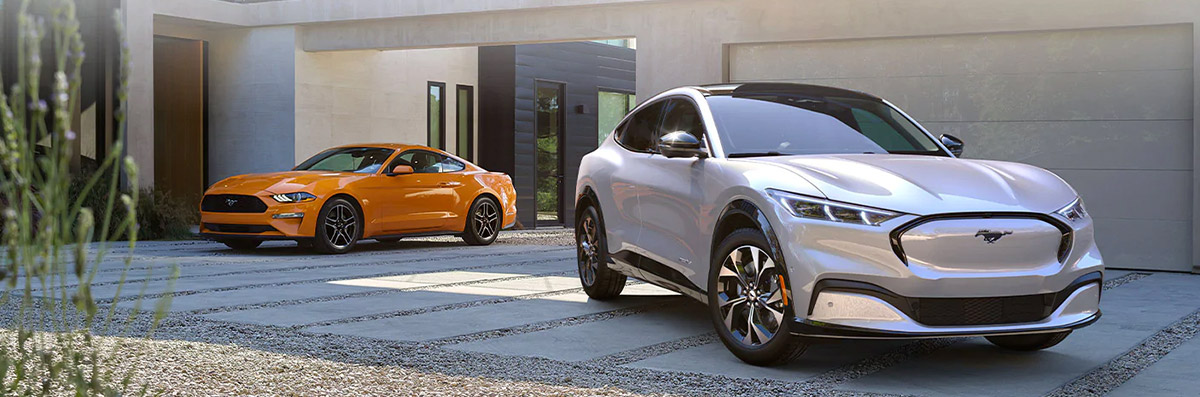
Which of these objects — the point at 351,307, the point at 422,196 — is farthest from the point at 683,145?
the point at 422,196

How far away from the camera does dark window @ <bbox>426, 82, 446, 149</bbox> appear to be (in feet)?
67.3

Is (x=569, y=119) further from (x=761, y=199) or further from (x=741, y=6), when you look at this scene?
(x=761, y=199)

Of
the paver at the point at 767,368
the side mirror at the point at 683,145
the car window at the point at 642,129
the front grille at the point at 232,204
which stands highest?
the car window at the point at 642,129

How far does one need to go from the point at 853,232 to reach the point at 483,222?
10.3 m

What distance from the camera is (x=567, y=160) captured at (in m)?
22.4

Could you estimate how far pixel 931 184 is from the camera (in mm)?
5039

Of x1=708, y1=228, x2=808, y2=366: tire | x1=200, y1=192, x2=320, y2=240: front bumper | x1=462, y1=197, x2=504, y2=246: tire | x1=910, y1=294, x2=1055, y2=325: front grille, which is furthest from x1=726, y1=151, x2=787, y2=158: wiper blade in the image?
x1=462, y1=197, x2=504, y2=246: tire

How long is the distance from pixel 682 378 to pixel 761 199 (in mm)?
895

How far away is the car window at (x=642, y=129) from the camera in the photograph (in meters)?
7.11

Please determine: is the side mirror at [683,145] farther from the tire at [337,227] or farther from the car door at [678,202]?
the tire at [337,227]

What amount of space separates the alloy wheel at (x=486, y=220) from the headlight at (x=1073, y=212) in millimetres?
10008

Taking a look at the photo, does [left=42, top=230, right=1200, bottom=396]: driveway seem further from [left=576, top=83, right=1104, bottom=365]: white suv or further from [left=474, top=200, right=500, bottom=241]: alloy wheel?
[left=474, top=200, right=500, bottom=241]: alloy wheel

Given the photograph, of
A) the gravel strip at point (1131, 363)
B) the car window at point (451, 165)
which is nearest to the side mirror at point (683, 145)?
the gravel strip at point (1131, 363)

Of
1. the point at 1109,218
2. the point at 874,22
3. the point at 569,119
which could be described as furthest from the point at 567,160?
the point at 1109,218
